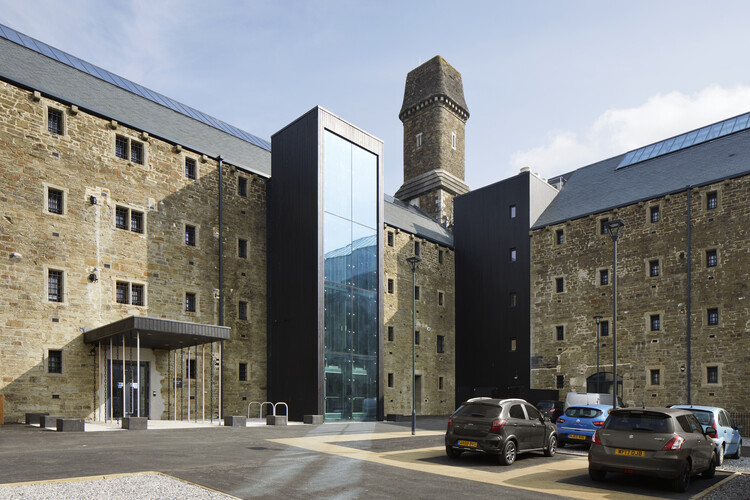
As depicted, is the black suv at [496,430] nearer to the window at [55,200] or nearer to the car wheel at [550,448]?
the car wheel at [550,448]

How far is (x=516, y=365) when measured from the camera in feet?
113

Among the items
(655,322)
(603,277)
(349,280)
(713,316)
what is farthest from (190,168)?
(713,316)

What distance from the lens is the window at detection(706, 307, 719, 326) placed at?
26.7 m

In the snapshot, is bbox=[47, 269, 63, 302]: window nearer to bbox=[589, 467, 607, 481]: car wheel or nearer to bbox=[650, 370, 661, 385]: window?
bbox=[589, 467, 607, 481]: car wheel

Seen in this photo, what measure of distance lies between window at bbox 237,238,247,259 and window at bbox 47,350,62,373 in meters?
9.14

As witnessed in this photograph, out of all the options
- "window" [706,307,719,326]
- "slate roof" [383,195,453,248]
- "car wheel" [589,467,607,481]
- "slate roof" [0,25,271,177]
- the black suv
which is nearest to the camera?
"car wheel" [589,467,607,481]

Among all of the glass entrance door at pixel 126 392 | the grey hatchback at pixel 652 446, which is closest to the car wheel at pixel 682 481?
the grey hatchback at pixel 652 446

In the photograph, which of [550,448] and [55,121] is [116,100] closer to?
[55,121]

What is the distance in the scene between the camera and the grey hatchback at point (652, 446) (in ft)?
31.3

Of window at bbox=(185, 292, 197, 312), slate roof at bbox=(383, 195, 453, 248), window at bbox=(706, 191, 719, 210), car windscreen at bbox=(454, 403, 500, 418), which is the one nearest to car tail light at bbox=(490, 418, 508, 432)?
car windscreen at bbox=(454, 403, 500, 418)

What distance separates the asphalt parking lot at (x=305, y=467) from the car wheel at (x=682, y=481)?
0.49 feet

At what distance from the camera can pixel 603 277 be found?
31328 millimetres

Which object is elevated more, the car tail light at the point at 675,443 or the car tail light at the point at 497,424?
the car tail light at the point at 675,443

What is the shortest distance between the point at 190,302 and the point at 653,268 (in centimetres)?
2305
